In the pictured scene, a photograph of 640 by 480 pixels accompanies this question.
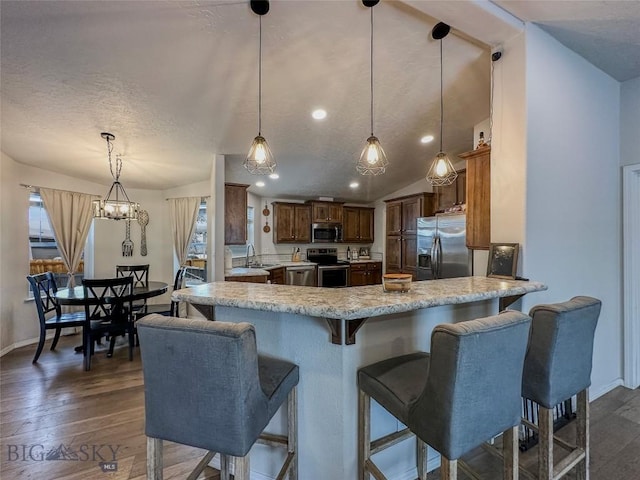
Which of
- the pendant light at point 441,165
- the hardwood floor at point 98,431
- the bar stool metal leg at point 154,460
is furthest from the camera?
the pendant light at point 441,165

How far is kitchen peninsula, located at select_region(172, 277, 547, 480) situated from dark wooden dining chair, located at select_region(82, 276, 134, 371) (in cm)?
241

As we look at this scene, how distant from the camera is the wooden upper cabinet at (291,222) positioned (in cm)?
589

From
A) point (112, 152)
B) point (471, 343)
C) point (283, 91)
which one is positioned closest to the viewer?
point (471, 343)

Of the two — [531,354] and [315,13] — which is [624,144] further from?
[315,13]

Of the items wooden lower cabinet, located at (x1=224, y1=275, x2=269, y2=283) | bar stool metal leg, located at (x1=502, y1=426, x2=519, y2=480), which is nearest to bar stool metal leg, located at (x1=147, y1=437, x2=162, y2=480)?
bar stool metal leg, located at (x1=502, y1=426, x2=519, y2=480)

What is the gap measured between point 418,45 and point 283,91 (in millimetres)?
1243

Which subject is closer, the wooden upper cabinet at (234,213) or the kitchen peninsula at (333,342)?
the kitchen peninsula at (333,342)

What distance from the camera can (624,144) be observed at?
104 inches

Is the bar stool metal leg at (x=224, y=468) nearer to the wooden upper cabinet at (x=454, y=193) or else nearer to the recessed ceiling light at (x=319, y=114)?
the recessed ceiling light at (x=319, y=114)

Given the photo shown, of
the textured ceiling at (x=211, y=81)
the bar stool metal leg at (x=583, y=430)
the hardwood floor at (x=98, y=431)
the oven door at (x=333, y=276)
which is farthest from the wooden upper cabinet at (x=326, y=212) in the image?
the bar stool metal leg at (x=583, y=430)

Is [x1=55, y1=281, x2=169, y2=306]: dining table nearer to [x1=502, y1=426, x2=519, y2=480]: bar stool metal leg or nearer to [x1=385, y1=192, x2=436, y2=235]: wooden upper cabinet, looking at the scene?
[x1=502, y1=426, x2=519, y2=480]: bar stool metal leg

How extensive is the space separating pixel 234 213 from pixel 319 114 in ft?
5.99

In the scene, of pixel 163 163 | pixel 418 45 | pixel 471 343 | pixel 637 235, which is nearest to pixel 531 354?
pixel 471 343

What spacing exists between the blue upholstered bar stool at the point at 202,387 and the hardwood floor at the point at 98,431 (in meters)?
0.76
